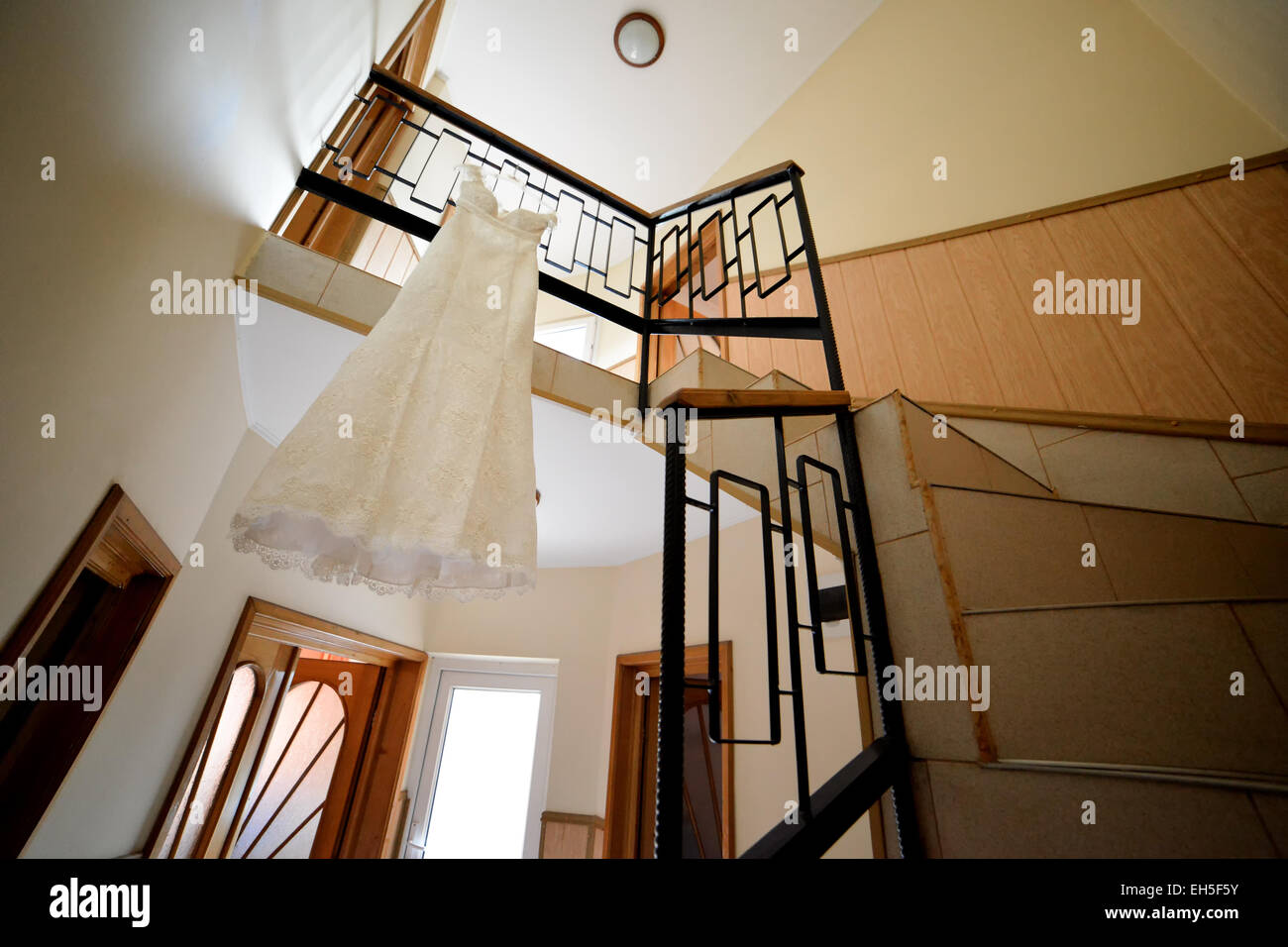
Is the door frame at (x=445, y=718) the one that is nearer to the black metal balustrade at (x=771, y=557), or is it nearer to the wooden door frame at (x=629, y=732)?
the wooden door frame at (x=629, y=732)

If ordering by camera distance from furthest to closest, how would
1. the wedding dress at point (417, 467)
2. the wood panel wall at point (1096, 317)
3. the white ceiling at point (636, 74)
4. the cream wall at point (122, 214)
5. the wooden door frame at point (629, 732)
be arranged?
the white ceiling at point (636, 74) < the wooden door frame at point (629, 732) < the wood panel wall at point (1096, 317) < the wedding dress at point (417, 467) < the cream wall at point (122, 214)

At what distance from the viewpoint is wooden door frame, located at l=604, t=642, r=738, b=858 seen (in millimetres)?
2580

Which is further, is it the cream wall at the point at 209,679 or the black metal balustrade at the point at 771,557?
the cream wall at the point at 209,679

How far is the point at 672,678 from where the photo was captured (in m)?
0.82

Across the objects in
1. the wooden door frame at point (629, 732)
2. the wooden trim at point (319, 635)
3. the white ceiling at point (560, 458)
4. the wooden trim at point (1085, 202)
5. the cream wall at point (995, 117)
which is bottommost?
the wooden door frame at point (629, 732)

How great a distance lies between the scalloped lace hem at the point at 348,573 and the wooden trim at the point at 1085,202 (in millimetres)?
2516

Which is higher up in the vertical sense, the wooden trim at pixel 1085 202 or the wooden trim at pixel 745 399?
the wooden trim at pixel 1085 202

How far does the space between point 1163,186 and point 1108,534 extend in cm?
181

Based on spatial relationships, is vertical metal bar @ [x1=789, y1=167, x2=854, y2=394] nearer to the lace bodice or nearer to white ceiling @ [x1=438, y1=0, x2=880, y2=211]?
the lace bodice

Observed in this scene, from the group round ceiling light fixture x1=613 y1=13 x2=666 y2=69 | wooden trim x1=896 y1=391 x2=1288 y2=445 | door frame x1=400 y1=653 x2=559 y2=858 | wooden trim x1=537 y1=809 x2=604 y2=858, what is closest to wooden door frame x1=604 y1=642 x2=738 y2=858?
wooden trim x1=537 y1=809 x2=604 y2=858

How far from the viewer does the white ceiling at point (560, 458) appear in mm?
1742

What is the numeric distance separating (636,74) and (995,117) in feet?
9.02

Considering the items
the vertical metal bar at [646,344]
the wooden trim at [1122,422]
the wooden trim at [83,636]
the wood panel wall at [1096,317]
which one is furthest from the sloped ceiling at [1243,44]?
the wooden trim at [83,636]

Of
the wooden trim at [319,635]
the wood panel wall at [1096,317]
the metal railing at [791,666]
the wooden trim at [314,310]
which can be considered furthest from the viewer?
the wooden trim at [319,635]
